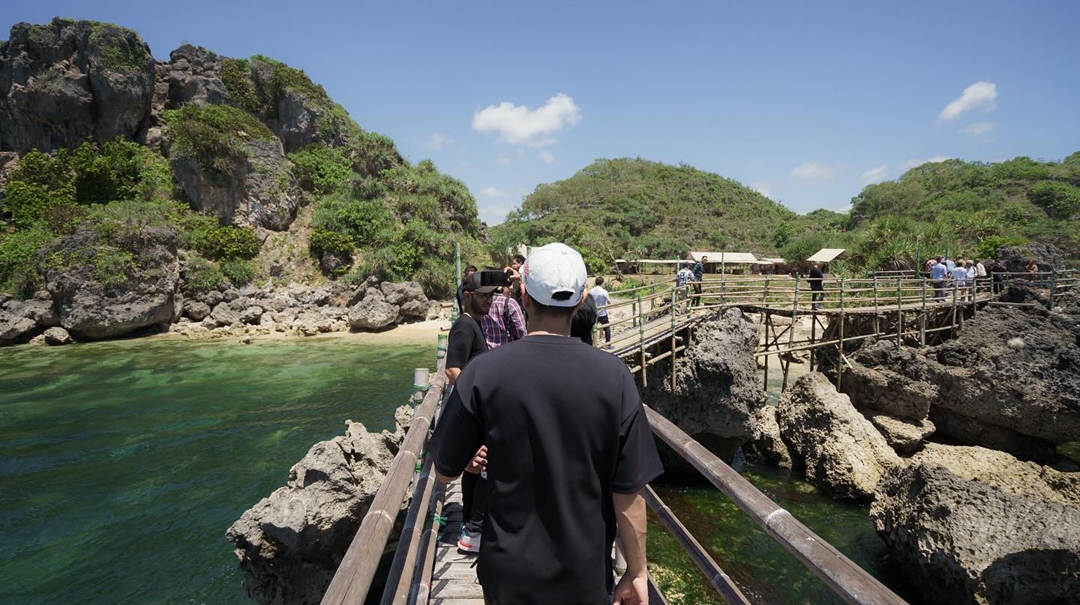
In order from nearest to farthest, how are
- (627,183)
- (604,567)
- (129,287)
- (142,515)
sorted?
(604,567), (142,515), (129,287), (627,183)

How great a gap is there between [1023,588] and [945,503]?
1023 mm

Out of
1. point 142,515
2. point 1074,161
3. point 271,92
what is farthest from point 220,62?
point 1074,161

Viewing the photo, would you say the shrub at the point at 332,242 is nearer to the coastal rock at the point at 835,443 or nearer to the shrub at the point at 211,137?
the shrub at the point at 211,137

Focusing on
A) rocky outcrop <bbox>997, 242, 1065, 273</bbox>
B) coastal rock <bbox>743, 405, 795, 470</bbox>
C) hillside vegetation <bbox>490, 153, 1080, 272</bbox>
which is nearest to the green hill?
hillside vegetation <bbox>490, 153, 1080, 272</bbox>

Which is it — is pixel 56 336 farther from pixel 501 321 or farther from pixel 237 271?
pixel 501 321

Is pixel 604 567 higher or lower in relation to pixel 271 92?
lower

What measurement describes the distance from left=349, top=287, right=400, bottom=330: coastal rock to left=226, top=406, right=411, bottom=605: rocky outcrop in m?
20.3

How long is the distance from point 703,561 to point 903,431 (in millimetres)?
11151

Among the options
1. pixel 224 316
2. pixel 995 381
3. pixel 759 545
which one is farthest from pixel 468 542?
pixel 224 316

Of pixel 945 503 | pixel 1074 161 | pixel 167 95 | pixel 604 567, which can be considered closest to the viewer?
pixel 604 567

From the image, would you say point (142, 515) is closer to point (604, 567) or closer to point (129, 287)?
point (604, 567)

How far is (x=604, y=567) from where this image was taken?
5.24 ft

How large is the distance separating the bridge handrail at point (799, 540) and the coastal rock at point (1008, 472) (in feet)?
28.8

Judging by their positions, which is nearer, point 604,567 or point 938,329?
point 604,567
